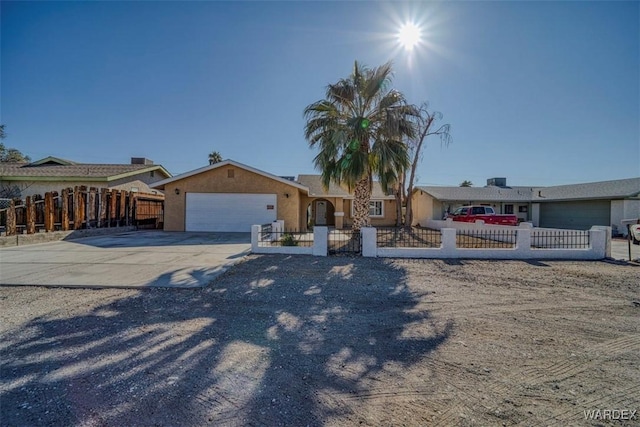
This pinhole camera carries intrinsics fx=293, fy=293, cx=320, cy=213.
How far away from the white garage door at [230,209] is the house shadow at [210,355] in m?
11.7

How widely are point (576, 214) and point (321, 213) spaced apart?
64.5ft

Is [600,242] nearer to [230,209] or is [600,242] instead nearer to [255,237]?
[255,237]

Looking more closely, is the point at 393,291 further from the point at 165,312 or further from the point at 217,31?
the point at 217,31

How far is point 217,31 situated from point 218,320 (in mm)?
10673

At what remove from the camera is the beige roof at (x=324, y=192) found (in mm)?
21141

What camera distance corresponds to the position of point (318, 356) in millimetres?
3393

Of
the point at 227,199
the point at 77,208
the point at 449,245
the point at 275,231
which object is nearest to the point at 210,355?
the point at 449,245

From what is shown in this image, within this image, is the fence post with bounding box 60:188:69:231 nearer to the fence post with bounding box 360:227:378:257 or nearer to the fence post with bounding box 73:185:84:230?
the fence post with bounding box 73:185:84:230

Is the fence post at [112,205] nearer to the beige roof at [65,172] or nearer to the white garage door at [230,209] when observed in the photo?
the beige roof at [65,172]

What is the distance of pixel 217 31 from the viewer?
35.3ft

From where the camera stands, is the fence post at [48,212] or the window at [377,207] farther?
the window at [377,207]

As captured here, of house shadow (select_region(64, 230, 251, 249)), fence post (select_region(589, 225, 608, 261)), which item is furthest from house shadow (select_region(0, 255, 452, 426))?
fence post (select_region(589, 225, 608, 261))

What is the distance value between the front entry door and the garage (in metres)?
18.7

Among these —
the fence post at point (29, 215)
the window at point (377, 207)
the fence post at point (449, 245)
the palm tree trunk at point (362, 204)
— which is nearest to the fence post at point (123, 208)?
the fence post at point (29, 215)
